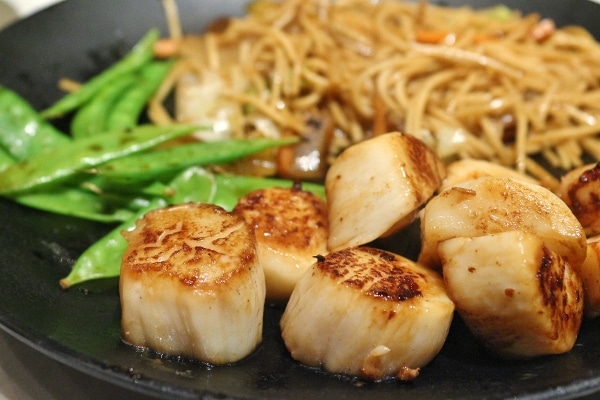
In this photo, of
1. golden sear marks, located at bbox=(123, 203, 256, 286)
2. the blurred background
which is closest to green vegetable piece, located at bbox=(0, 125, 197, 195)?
golden sear marks, located at bbox=(123, 203, 256, 286)

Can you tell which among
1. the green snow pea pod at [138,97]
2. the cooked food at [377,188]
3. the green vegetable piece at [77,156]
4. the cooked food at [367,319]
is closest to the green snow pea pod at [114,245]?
the green vegetable piece at [77,156]

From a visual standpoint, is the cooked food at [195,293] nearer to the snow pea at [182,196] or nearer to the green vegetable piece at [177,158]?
the snow pea at [182,196]

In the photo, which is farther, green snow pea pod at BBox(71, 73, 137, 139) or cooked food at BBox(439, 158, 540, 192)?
green snow pea pod at BBox(71, 73, 137, 139)

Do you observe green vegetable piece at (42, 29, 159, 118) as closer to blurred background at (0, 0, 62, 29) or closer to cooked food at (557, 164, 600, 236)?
blurred background at (0, 0, 62, 29)

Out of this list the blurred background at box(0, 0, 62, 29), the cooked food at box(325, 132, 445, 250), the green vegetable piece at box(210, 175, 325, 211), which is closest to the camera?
the cooked food at box(325, 132, 445, 250)

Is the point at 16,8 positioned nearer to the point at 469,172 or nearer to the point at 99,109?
the point at 99,109

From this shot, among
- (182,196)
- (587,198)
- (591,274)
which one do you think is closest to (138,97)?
(182,196)

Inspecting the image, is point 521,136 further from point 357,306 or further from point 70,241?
point 70,241
